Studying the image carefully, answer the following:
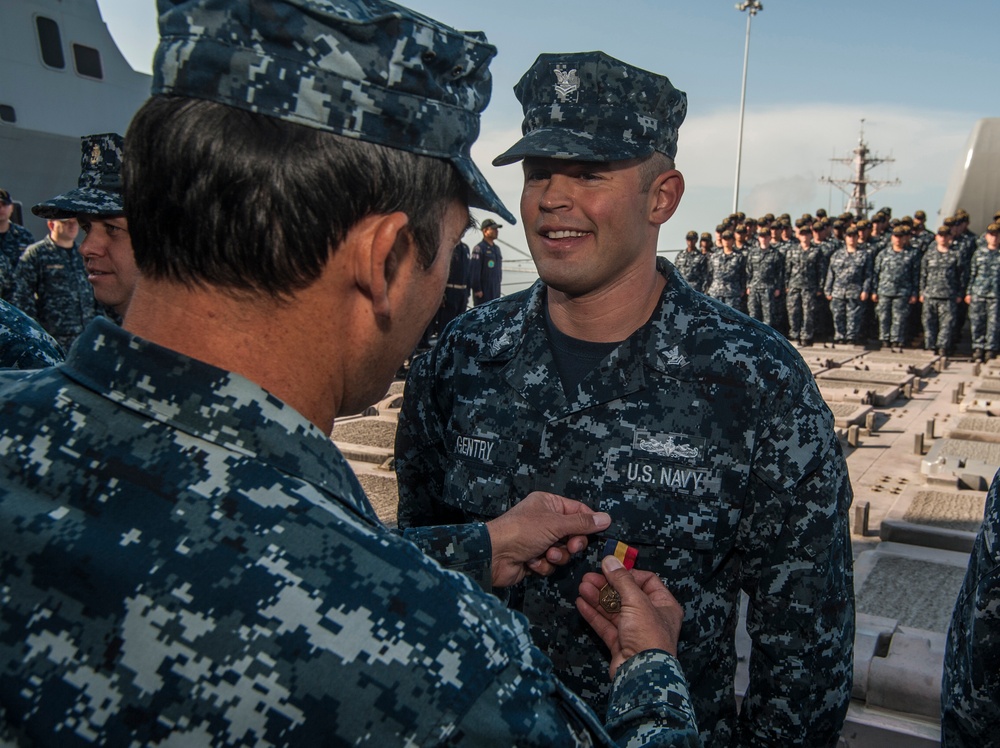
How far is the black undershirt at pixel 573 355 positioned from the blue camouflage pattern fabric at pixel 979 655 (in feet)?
3.05

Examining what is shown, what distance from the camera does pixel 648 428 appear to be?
80.1 inches

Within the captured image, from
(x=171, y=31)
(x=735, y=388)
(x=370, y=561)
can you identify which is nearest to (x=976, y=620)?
(x=735, y=388)

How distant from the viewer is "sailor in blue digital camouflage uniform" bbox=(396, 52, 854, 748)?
1956mm

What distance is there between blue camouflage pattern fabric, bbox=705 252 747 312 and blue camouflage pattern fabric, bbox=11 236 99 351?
10.9 meters

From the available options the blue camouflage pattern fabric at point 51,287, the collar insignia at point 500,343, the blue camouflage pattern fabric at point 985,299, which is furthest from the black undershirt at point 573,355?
the blue camouflage pattern fabric at point 985,299

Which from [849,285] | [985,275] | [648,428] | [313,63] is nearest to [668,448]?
[648,428]

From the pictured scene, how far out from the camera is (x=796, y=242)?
1549 cm

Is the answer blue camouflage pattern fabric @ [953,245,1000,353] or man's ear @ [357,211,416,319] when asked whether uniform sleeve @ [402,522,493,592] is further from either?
blue camouflage pattern fabric @ [953,245,1000,353]

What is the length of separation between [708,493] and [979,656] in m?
0.63

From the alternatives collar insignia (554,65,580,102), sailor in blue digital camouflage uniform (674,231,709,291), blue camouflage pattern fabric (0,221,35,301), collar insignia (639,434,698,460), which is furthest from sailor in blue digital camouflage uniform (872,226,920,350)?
collar insignia (639,434,698,460)

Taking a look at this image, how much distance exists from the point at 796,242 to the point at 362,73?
15.7 m

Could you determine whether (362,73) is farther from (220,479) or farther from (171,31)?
(220,479)

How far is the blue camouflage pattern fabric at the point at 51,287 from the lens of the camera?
7.46m

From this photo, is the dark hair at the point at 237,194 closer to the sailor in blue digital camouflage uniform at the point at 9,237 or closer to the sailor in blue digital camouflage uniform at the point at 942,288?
the sailor in blue digital camouflage uniform at the point at 9,237
